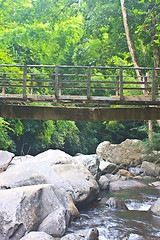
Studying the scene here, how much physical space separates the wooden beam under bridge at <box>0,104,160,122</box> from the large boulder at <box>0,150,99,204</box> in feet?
6.46

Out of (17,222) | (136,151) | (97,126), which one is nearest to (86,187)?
(17,222)

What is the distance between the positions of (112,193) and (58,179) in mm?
3605

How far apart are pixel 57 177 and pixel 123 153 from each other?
39.0 feet

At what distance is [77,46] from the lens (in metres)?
19.2

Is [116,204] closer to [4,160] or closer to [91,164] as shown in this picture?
[91,164]

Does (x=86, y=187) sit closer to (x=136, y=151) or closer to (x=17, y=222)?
(x=17, y=222)


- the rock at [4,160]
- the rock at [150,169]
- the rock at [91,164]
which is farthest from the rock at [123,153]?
the rock at [4,160]

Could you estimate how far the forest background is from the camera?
1439 cm

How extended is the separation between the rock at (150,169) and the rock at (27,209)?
10783mm

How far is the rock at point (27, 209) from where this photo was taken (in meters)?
5.29

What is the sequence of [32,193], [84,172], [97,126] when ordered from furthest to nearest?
[97,126] < [84,172] < [32,193]

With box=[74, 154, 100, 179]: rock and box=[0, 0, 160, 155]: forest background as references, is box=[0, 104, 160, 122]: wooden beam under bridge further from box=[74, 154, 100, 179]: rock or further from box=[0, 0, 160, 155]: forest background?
box=[74, 154, 100, 179]: rock

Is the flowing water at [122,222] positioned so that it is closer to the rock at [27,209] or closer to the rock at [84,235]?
the rock at [84,235]

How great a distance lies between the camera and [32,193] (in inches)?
244
